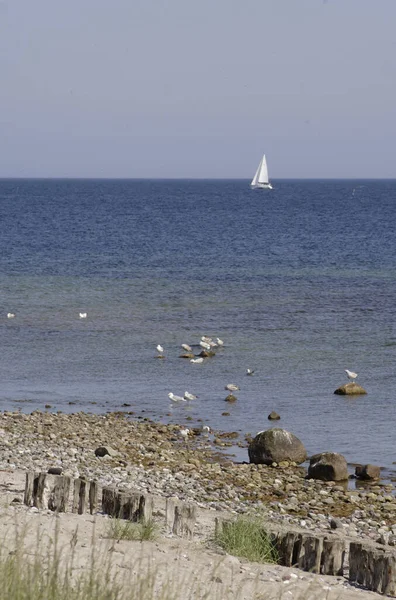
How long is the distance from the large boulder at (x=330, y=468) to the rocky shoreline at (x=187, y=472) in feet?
0.73

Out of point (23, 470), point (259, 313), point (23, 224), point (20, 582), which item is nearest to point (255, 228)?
point (23, 224)

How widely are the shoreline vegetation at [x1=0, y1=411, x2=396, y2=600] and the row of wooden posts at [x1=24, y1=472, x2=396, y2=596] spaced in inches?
8.3

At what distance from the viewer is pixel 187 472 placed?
16.5 m

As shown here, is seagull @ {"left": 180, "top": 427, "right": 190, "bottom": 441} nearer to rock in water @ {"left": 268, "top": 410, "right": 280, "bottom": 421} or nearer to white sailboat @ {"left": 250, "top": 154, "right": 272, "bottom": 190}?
rock in water @ {"left": 268, "top": 410, "right": 280, "bottom": 421}

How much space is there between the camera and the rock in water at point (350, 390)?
2358cm

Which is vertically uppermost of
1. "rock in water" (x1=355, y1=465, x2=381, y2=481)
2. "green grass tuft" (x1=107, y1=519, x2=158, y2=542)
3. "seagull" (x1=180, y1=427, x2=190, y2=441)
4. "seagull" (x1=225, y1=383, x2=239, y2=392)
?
"green grass tuft" (x1=107, y1=519, x2=158, y2=542)

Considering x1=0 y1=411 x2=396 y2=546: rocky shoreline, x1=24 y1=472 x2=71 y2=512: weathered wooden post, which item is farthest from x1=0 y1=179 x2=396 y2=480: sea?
x1=24 y1=472 x2=71 y2=512: weathered wooden post

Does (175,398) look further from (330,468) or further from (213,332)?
(213,332)

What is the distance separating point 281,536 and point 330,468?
252 inches

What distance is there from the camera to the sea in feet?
72.3

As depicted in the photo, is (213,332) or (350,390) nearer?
(350,390)

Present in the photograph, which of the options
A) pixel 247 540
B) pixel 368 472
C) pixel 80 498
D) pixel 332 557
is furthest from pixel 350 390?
pixel 332 557

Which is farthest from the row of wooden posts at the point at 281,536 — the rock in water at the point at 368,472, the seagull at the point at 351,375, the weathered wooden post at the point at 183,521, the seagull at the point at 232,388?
the seagull at the point at 351,375

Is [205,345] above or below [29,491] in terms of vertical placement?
below
